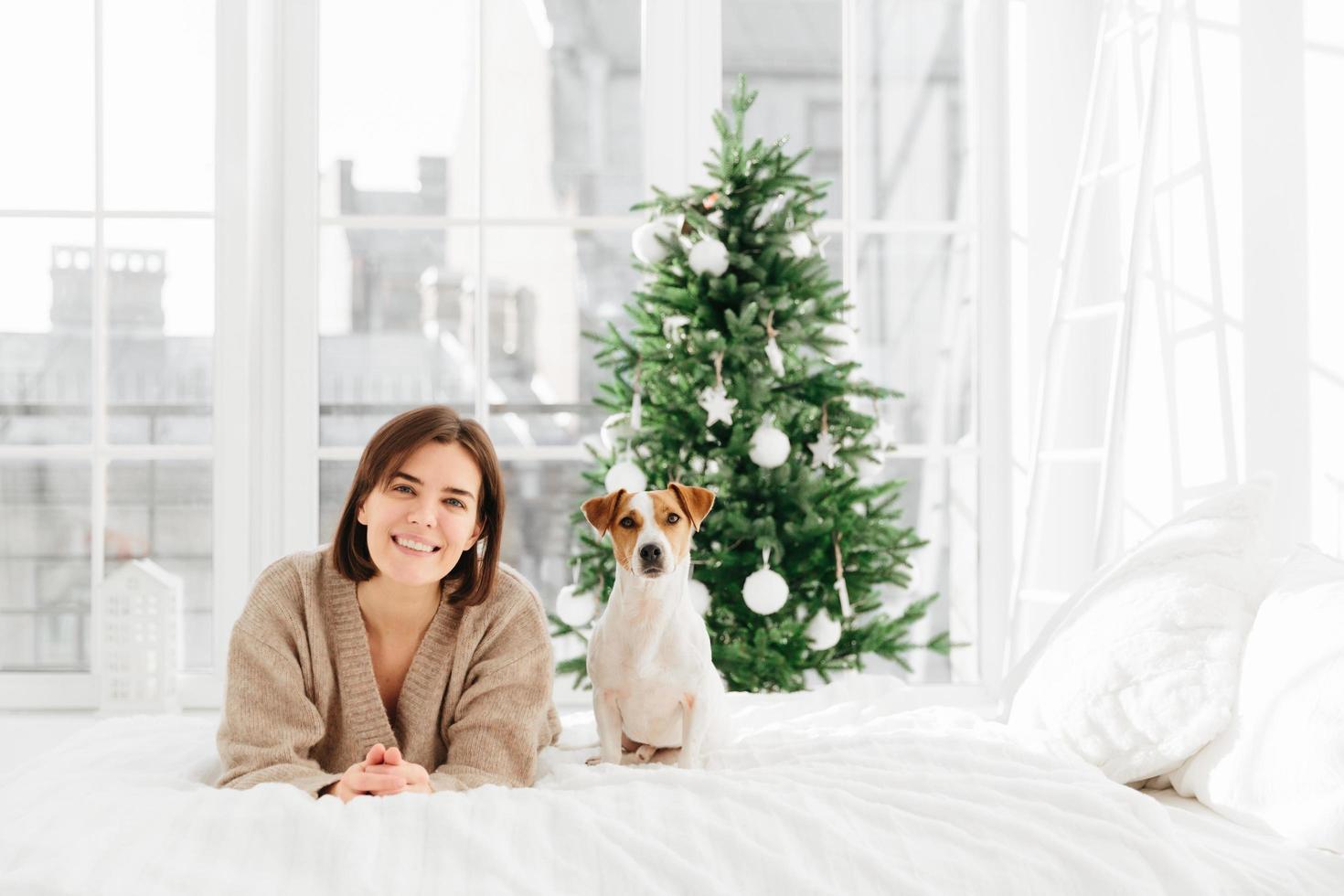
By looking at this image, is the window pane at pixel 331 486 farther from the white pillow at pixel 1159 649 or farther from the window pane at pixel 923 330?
the white pillow at pixel 1159 649

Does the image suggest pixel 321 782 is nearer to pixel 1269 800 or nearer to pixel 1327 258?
pixel 1269 800

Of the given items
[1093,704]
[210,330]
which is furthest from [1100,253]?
[210,330]

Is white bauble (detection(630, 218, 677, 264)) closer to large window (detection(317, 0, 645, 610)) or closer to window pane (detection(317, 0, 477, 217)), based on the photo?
large window (detection(317, 0, 645, 610))

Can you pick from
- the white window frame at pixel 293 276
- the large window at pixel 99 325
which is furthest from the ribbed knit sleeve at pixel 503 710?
the large window at pixel 99 325

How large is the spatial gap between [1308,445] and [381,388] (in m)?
2.42

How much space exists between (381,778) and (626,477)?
52.7 inches

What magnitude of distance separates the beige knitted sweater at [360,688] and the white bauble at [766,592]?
93 centimetres

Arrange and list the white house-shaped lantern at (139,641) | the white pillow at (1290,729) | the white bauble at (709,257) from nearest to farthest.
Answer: the white pillow at (1290,729) < the white bauble at (709,257) < the white house-shaped lantern at (139,641)

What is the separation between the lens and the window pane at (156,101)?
→ 10.9ft

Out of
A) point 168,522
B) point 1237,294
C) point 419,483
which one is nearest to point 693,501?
point 419,483

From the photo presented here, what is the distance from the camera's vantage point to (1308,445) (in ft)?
7.57

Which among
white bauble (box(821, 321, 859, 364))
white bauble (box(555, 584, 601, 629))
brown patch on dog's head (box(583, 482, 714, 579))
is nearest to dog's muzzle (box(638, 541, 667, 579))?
brown patch on dog's head (box(583, 482, 714, 579))

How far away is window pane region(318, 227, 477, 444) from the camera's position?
3.38 m

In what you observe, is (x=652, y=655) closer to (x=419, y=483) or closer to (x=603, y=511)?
(x=603, y=511)
